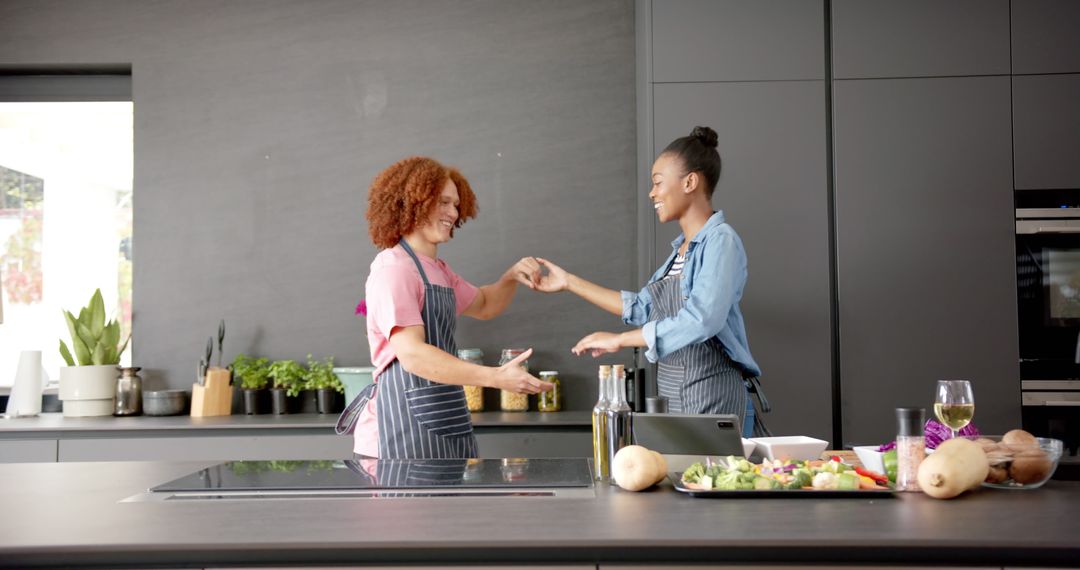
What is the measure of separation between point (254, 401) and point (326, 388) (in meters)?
0.31

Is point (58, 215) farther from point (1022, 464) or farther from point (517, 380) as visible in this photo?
point (1022, 464)

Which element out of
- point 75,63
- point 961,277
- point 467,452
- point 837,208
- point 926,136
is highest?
point 75,63

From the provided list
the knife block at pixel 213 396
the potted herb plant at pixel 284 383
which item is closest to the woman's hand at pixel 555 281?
the potted herb plant at pixel 284 383

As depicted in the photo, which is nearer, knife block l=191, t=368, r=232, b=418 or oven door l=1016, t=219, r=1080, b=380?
oven door l=1016, t=219, r=1080, b=380

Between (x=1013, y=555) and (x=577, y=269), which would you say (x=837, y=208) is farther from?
(x=1013, y=555)

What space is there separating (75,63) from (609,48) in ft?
7.62

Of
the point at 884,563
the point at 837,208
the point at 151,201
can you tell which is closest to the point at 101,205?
the point at 151,201

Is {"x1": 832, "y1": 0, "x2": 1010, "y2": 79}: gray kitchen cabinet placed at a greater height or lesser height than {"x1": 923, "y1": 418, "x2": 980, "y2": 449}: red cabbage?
greater

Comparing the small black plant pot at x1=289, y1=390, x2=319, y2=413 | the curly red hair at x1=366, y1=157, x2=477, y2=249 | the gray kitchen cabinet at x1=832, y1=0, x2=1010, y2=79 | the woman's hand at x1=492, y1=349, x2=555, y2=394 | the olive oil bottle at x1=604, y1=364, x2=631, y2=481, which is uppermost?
the gray kitchen cabinet at x1=832, y1=0, x2=1010, y2=79

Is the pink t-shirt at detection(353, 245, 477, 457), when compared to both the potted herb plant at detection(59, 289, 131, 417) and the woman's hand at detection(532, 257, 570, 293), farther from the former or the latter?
the potted herb plant at detection(59, 289, 131, 417)

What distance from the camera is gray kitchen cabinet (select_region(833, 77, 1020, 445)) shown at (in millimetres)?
3188

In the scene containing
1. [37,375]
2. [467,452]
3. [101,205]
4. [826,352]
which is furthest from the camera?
[101,205]

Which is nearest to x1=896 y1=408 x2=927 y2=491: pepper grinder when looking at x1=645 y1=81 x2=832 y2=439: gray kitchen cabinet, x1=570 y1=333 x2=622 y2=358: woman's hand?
x1=570 y1=333 x2=622 y2=358: woman's hand

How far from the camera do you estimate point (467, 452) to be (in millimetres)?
2416
